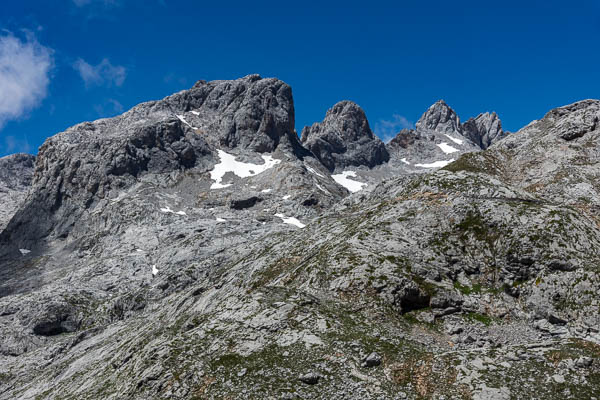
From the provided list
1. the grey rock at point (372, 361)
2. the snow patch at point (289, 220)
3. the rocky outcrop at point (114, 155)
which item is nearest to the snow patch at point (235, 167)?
the rocky outcrop at point (114, 155)

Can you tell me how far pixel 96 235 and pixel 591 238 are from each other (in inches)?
5106

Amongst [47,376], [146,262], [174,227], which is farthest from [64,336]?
[174,227]

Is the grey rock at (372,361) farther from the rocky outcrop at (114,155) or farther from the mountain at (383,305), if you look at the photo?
the rocky outcrop at (114,155)

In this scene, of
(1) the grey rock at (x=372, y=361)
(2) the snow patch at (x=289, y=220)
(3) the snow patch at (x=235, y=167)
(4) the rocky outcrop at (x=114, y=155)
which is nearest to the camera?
(1) the grey rock at (x=372, y=361)

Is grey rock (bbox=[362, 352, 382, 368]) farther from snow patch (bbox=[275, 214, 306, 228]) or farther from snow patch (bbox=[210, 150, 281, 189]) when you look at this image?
snow patch (bbox=[210, 150, 281, 189])

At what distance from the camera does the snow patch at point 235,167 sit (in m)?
168

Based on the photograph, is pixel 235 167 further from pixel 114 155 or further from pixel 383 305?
pixel 383 305

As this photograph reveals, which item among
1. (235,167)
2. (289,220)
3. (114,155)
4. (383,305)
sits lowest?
(383,305)

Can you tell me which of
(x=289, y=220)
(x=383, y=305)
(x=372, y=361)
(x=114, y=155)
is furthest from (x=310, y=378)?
(x=114, y=155)

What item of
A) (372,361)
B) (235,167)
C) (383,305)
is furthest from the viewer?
(235,167)

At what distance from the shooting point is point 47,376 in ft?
168

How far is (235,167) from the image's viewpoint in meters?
175

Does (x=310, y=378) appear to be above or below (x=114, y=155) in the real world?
below

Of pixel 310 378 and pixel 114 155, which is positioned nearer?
pixel 310 378
